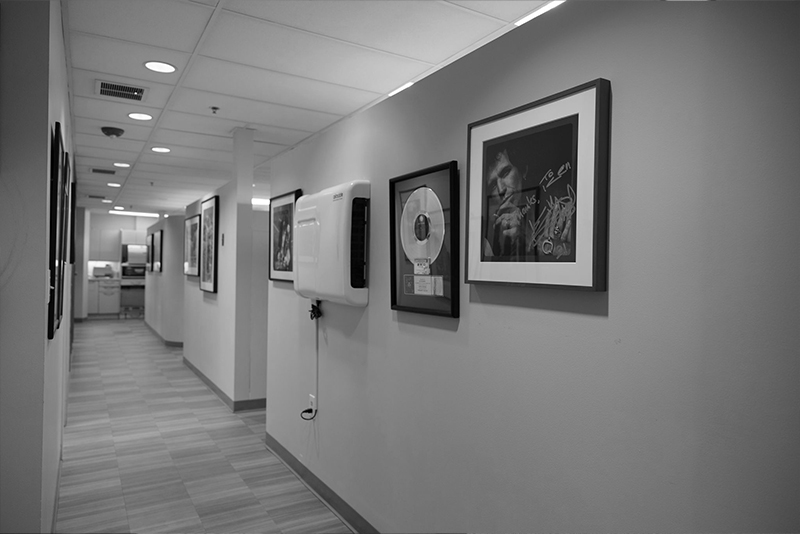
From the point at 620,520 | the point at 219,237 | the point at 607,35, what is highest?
the point at 607,35

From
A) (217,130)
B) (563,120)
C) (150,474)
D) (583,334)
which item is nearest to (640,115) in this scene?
(563,120)

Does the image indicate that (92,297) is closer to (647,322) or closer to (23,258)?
(23,258)

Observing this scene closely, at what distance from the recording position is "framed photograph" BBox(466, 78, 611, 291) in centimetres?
158

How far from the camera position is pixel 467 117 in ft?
7.18

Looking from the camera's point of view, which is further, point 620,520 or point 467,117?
point 467,117

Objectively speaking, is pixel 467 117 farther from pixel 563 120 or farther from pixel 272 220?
pixel 272 220

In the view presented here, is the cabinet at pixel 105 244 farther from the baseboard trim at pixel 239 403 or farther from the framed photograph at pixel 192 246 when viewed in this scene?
the baseboard trim at pixel 239 403

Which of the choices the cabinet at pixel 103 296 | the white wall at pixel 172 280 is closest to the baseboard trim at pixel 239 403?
the white wall at pixel 172 280

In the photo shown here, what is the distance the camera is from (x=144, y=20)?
297 centimetres

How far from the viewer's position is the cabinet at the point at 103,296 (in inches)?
563

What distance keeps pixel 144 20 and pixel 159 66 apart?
70 cm

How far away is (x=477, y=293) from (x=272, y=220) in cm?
246

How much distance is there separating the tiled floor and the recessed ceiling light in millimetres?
2772

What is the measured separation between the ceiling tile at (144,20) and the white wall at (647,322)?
1.42m
